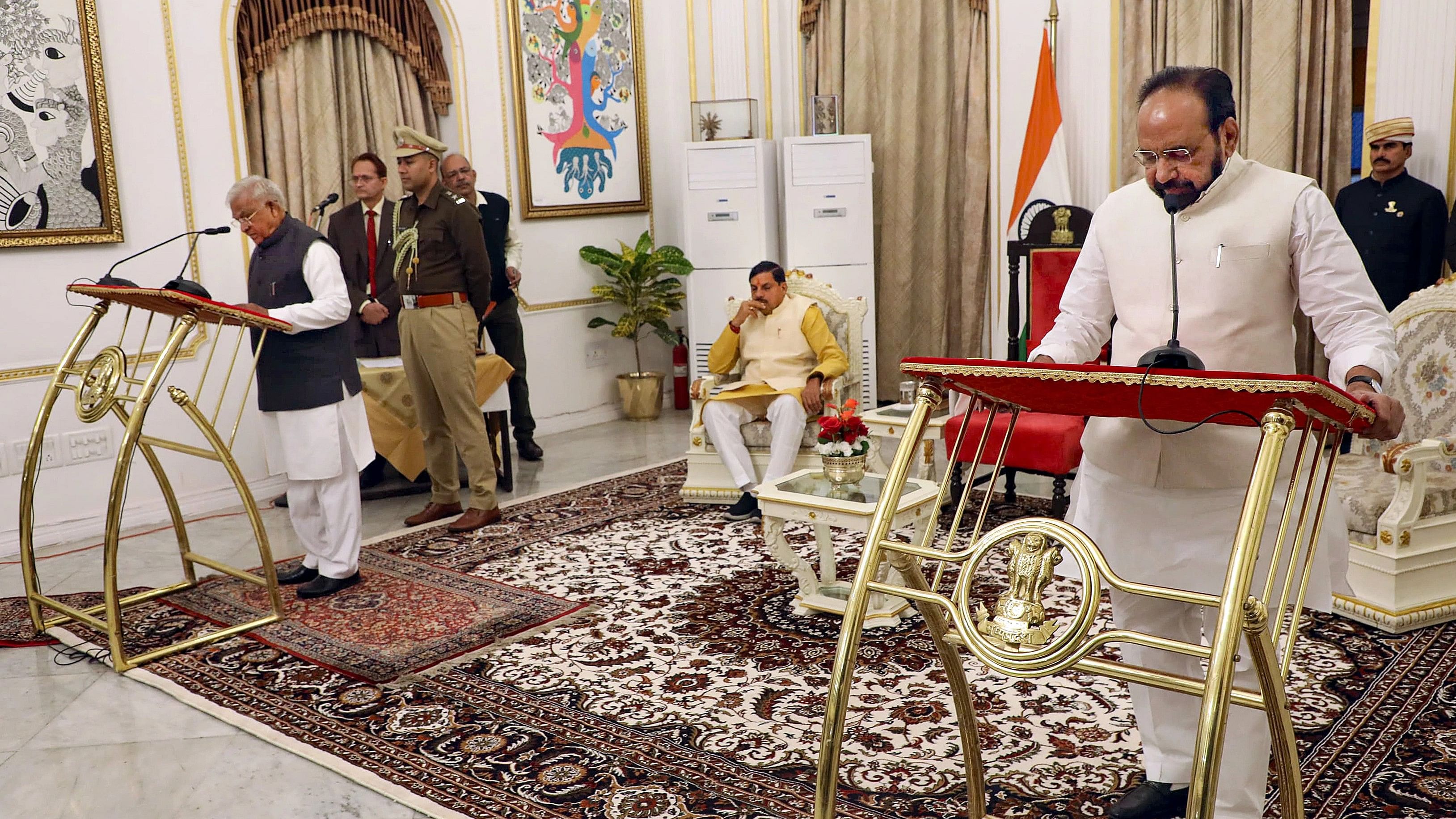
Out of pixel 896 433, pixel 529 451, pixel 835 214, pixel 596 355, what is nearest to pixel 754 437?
pixel 896 433

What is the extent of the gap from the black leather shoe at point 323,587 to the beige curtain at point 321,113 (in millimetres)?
2579

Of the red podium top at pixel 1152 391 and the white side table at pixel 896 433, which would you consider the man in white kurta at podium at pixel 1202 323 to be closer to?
the red podium top at pixel 1152 391

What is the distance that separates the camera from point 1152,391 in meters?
1.53

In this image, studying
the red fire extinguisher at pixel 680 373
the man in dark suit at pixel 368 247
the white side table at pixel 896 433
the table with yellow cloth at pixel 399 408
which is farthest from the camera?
the red fire extinguisher at pixel 680 373

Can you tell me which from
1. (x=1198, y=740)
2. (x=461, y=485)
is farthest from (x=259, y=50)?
(x=1198, y=740)

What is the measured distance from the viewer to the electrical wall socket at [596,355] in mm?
7879

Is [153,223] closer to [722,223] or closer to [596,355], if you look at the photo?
[596,355]

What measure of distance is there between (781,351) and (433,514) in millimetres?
1802

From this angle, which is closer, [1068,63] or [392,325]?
[392,325]

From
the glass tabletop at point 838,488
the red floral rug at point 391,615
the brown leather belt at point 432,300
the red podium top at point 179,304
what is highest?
the red podium top at point 179,304

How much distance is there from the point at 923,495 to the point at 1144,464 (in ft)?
5.57

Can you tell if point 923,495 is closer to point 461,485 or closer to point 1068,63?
point 461,485

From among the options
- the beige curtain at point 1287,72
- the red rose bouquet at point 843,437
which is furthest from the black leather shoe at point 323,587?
the beige curtain at point 1287,72

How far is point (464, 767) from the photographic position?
2.85 m
